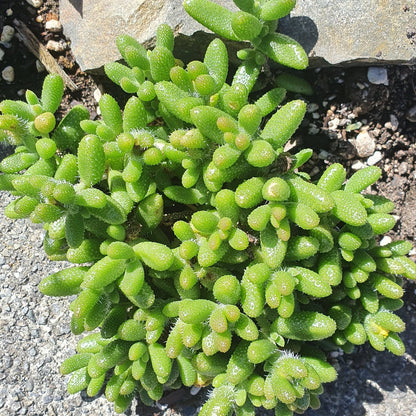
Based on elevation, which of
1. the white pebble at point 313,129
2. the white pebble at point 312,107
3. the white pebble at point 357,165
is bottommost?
the white pebble at point 357,165

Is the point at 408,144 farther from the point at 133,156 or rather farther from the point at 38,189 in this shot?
the point at 38,189

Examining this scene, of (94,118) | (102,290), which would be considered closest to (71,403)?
(102,290)

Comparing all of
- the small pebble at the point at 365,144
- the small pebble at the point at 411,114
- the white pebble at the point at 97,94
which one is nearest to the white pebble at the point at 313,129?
the small pebble at the point at 365,144

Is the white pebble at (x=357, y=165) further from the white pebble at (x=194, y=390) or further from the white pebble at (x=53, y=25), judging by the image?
the white pebble at (x=53, y=25)

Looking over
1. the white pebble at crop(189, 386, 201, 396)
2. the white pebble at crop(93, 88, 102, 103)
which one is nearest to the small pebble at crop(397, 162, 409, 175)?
the white pebble at crop(189, 386, 201, 396)

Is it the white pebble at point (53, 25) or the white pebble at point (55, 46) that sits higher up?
the white pebble at point (53, 25)

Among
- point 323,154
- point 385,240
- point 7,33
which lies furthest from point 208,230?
point 7,33

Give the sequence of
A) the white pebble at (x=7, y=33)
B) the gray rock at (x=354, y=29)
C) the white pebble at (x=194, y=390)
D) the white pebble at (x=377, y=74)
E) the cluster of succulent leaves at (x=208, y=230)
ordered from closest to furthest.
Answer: the cluster of succulent leaves at (x=208, y=230), the gray rock at (x=354, y=29), the white pebble at (x=377, y=74), the white pebble at (x=194, y=390), the white pebble at (x=7, y=33)
